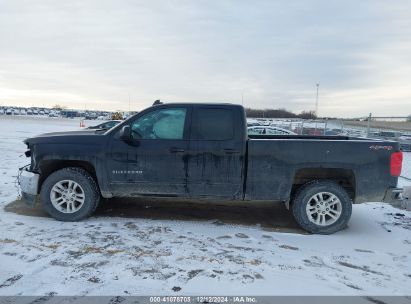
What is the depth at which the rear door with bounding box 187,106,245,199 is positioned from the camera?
582cm

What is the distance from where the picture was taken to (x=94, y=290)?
3.73 m

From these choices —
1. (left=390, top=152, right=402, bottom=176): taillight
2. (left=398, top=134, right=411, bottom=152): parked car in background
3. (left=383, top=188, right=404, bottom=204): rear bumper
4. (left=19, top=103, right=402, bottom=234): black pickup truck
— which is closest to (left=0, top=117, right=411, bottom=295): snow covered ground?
(left=19, top=103, right=402, bottom=234): black pickup truck

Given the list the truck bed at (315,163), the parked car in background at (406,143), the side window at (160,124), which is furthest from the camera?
the parked car in background at (406,143)

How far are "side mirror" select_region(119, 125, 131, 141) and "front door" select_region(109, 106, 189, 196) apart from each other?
8 cm

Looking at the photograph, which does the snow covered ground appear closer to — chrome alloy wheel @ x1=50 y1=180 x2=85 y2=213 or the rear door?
chrome alloy wheel @ x1=50 y1=180 x2=85 y2=213

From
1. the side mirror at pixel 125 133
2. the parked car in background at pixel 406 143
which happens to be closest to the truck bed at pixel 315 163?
the side mirror at pixel 125 133

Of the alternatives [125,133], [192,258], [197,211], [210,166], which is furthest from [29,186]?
[192,258]

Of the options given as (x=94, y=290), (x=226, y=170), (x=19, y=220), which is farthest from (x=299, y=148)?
(x=19, y=220)

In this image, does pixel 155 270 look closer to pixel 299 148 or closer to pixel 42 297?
pixel 42 297

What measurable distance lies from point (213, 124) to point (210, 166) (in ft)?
2.11

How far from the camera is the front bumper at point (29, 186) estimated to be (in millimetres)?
6102

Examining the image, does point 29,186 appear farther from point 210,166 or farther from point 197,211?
point 210,166

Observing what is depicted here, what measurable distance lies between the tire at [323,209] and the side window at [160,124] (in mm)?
2140

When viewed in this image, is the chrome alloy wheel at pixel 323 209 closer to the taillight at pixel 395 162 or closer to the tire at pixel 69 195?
the taillight at pixel 395 162
